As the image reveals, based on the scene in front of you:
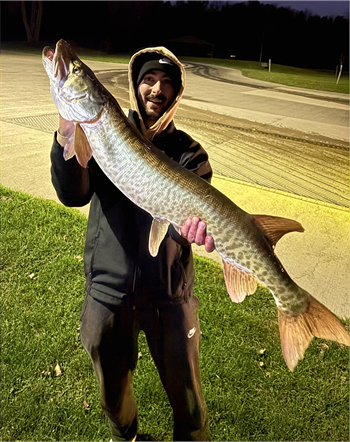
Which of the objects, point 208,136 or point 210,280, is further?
point 208,136

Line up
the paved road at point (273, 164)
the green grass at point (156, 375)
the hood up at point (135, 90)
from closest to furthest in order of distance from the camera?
the hood up at point (135, 90)
the green grass at point (156, 375)
the paved road at point (273, 164)

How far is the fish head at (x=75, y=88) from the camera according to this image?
146 cm

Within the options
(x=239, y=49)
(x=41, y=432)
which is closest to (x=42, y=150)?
(x=41, y=432)

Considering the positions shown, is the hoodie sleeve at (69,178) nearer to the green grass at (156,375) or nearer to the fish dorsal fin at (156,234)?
the fish dorsal fin at (156,234)

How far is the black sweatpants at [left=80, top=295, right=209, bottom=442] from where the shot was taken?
2027 mm

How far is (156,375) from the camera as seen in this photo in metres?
3.44

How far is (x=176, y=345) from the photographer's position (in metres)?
2.05

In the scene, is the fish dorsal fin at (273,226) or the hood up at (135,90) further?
the hood up at (135,90)

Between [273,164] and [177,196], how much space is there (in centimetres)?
746

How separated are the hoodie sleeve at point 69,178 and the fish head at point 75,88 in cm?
25

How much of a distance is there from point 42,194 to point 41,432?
4.26 metres

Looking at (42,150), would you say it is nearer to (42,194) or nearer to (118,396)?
(42,194)

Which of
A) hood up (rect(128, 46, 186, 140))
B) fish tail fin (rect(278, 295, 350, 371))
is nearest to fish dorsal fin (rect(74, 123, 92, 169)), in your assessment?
hood up (rect(128, 46, 186, 140))

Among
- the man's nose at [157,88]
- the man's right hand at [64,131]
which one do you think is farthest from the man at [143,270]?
the man's right hand at [64,131]
